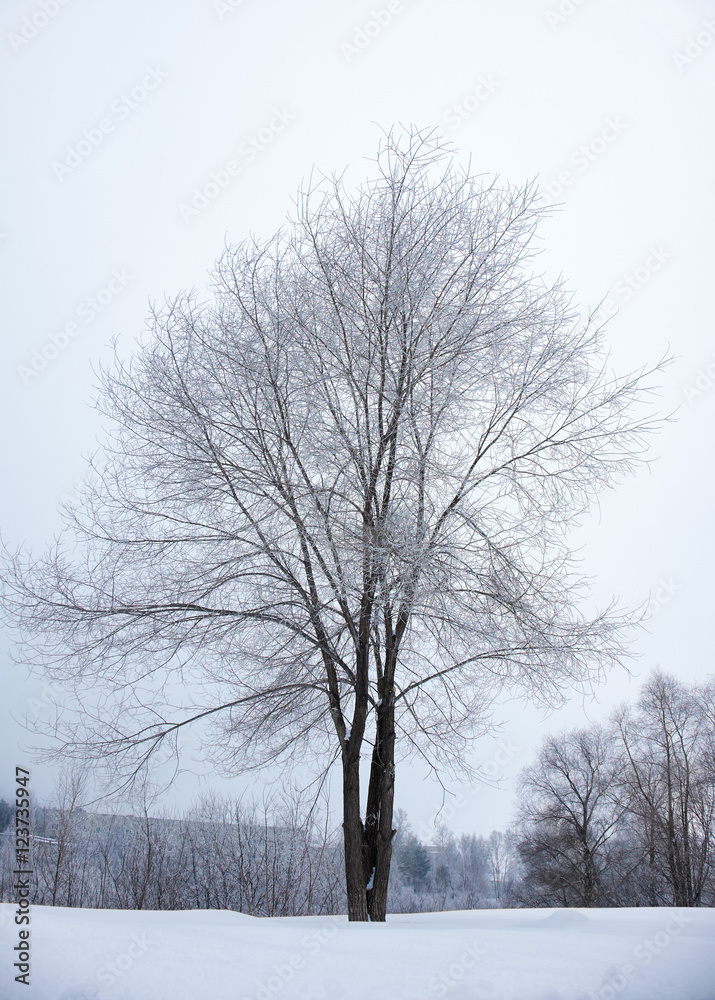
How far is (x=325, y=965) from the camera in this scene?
102 inches

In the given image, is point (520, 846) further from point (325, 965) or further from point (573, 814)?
point (325, 965)

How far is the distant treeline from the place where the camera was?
49.3 feet

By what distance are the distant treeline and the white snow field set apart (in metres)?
5.04

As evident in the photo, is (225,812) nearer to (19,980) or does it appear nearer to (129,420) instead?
(129,420)

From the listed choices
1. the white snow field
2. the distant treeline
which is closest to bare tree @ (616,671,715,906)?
the distant treeline

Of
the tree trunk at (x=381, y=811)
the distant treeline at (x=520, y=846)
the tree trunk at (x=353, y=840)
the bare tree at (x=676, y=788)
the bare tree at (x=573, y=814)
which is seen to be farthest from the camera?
the bare tree at (x=573, y=814)

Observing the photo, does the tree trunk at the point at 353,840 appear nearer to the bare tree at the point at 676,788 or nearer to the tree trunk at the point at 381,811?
the tree trunk at the point at 381,811

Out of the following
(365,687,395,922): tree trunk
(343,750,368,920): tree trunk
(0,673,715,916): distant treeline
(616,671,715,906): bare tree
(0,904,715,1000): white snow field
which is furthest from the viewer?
(616,671,715,906): bare tree

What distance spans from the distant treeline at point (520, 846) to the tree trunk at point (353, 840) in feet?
3.64

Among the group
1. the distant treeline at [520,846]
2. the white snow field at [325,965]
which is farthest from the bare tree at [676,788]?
the white snow field at [325,965]

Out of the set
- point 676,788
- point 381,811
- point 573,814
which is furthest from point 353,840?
point 573,814

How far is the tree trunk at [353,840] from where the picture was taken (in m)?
6.59

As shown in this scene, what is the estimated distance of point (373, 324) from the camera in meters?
7.15

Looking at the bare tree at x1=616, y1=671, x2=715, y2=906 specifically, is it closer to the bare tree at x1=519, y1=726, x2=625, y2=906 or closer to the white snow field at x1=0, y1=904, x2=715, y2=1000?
the bare tree at x1=519, y1=726, x2=625, y2=906
